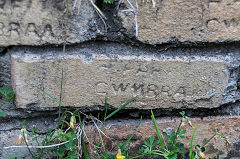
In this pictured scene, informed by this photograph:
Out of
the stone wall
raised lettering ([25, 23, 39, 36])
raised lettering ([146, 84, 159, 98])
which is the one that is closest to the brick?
the stone wall

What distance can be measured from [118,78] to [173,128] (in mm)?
360

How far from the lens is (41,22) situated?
3.34 ft

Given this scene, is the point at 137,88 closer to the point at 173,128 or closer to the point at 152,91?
the point at 152,91

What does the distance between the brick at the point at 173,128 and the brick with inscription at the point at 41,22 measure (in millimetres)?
426

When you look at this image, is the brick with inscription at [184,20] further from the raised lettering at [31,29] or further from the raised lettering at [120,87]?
the raised lettering at [31,29]

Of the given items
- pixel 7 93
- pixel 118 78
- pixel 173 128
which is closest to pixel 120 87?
pixel 118 78

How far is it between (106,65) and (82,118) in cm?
29

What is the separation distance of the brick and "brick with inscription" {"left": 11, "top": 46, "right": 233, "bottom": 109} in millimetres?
89

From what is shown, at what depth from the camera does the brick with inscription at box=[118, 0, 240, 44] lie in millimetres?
1046

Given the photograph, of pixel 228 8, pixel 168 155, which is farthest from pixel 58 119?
pixel 228 8

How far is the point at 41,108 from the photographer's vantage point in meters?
1.17

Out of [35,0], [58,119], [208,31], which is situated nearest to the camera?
[35,0]

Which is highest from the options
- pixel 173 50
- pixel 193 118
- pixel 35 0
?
pixel 35 0

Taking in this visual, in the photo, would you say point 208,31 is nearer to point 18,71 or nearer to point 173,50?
point 173,50
